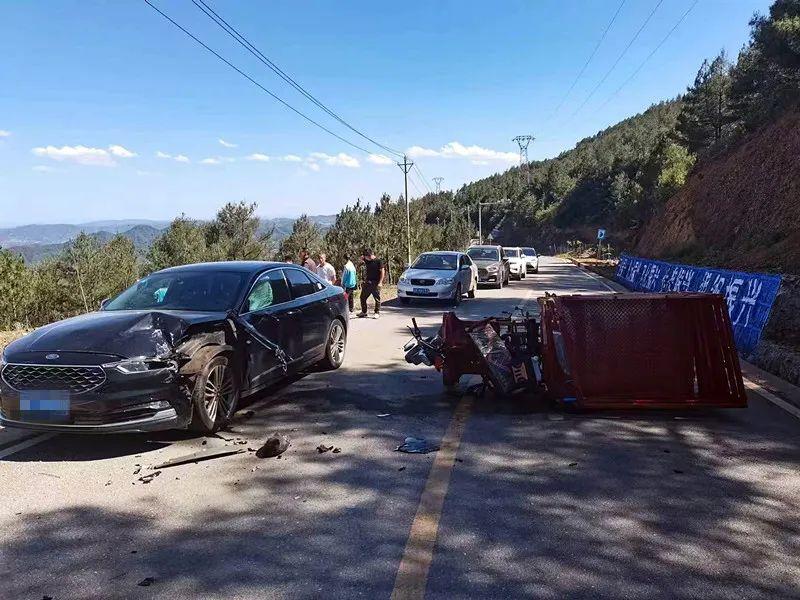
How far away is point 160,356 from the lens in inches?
199

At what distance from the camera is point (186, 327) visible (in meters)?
A: 5.41

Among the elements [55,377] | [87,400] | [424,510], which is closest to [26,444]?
[55,377]

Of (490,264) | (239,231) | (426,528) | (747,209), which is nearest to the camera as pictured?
(426,528)

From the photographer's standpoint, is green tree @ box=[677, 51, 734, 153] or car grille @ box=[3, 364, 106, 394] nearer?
car grille @ box=[3, 364, 106, 394]

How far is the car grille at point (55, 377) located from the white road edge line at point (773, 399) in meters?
6.42

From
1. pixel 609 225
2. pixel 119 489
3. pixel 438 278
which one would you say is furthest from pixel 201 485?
pixel 609 225

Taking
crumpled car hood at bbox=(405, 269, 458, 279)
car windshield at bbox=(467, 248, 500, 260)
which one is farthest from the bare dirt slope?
crumpled car hood at bbox=(405, 269, 458, 279)

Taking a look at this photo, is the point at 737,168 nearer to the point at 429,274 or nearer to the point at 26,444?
the point at 429,274

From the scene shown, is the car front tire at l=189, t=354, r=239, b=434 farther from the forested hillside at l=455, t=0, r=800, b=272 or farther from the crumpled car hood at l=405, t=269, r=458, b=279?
the forested hillside at l=455, t=0, r=800, b=272

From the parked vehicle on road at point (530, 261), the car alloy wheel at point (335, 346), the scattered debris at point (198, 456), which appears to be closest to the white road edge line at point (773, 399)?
the car alloy wheel at point (335, 346)

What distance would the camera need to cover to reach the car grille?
4.75m

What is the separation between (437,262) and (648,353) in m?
12.7

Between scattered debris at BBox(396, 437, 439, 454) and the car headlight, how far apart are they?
2.02 metres

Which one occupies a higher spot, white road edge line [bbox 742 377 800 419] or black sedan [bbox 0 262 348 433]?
black sedan [bbox 0 262 348 433]
